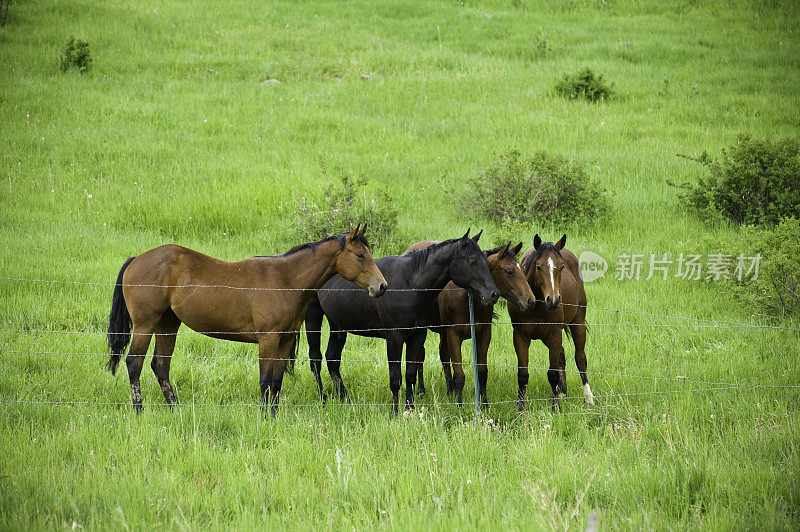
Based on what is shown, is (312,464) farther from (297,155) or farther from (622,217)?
(297,155)

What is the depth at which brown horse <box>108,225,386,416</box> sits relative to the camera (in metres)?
7.12

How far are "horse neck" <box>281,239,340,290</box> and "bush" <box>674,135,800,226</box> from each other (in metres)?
7.97

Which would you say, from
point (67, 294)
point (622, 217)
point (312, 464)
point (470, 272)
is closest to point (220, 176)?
point (67, 294)

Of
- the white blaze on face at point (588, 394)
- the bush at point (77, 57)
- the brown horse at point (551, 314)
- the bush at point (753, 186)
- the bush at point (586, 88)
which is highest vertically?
the bush at point (77, 57)

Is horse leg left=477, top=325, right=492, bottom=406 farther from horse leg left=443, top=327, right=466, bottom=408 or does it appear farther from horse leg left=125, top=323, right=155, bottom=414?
horse leg left=125, top=323, right=155, bottom=414

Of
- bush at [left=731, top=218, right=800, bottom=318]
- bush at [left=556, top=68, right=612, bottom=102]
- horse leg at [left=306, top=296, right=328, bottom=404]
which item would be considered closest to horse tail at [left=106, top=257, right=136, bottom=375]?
horse leg at [left=306, top=296, right=328, bottom=404]

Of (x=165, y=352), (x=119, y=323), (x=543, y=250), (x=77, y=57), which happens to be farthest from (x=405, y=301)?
(x=77, y=57)

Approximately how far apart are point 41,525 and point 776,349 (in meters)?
7.70

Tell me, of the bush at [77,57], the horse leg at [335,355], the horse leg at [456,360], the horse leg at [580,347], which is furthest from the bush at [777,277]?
the bush at [77,57]

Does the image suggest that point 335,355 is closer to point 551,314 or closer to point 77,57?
point 551,314

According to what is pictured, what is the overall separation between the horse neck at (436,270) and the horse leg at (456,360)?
59 centimetres

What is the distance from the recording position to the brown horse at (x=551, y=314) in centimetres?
693

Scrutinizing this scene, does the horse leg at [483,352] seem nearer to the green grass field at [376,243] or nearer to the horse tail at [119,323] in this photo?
the green grass field at [376,243]

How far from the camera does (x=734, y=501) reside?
4.72 metres
